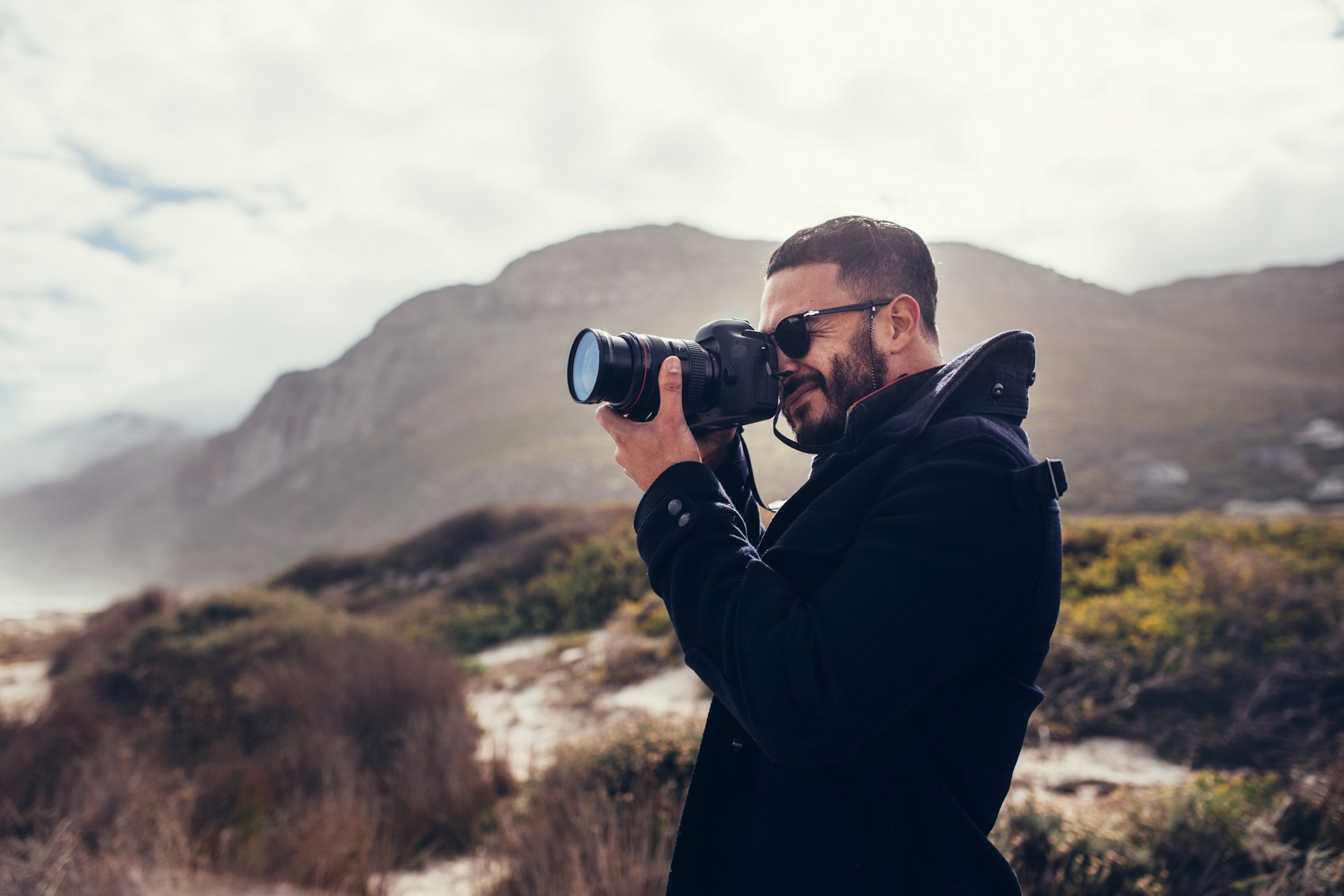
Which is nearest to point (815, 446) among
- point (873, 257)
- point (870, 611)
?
point (873, 257)

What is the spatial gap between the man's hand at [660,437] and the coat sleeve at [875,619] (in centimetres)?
30

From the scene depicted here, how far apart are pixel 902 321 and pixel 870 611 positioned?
25.4 inches

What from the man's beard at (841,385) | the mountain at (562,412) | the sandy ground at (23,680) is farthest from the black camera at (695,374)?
the mountain at (562,412)

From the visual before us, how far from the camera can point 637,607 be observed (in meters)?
8.45

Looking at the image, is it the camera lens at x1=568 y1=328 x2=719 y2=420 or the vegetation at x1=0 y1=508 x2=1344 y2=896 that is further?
the vegetation at x1=0 y1=508 x2=1344 y2=896

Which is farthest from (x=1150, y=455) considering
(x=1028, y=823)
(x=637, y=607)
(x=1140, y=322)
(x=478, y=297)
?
(x=478, y=297)

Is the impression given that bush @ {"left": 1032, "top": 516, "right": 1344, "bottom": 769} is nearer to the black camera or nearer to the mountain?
the black camera

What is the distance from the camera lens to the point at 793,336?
151cm

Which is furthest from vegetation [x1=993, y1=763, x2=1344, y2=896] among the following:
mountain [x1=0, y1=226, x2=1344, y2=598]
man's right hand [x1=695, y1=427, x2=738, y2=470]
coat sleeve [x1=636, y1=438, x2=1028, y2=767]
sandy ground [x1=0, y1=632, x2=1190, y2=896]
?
mountain [x1=0, y1=226, x2=1344, y2=598]

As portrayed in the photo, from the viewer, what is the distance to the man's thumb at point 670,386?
1.42 m

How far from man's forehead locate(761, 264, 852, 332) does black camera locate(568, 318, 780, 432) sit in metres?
0.08

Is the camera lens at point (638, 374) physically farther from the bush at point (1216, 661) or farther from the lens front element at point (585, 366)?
the bush at point (1216, 661)

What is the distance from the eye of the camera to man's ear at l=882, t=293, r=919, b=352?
4.65 ft

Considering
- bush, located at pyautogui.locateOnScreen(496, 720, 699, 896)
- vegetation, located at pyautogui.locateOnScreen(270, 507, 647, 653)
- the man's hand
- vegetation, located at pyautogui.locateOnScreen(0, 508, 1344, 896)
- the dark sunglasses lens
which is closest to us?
the man's hand
